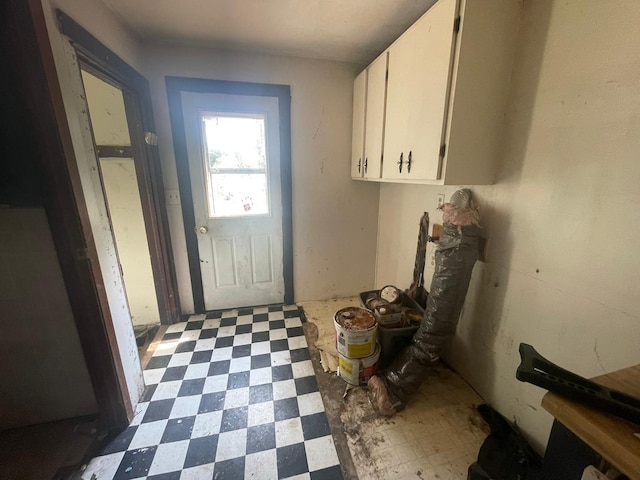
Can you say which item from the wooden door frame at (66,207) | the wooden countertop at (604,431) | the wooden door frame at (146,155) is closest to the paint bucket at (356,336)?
the wooden countertop at (604,431)

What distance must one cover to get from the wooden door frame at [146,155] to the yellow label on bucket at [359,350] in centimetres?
165

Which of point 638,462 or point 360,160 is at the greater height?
point 360,160

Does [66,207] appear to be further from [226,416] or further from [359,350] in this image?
[359,350]

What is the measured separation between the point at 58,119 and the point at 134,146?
935 millimetres

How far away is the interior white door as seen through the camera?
2100mm

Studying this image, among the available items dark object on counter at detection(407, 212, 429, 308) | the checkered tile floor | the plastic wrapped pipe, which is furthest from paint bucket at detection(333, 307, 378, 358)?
dark object on counter at detection(407, 212, 429, 308)

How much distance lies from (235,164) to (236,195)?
0.27 m

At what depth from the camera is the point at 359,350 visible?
60.7 inches

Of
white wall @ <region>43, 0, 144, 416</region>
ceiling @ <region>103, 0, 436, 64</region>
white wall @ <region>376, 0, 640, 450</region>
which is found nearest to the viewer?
white wall @ <region>376, 0, 640, 450</region>

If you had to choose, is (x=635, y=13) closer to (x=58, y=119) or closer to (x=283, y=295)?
(x=58, y=119)

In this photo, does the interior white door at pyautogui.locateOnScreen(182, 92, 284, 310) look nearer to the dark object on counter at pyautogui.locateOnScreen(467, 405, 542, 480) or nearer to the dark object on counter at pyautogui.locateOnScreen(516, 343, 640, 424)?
the dark object on counter at pyautogui.locateOnScreen(467, 405, 542, 480)

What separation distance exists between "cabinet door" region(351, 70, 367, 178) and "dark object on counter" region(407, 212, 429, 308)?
0.68 meters

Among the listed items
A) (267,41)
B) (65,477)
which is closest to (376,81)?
(267,41)

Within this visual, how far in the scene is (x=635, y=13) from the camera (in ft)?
2.68
